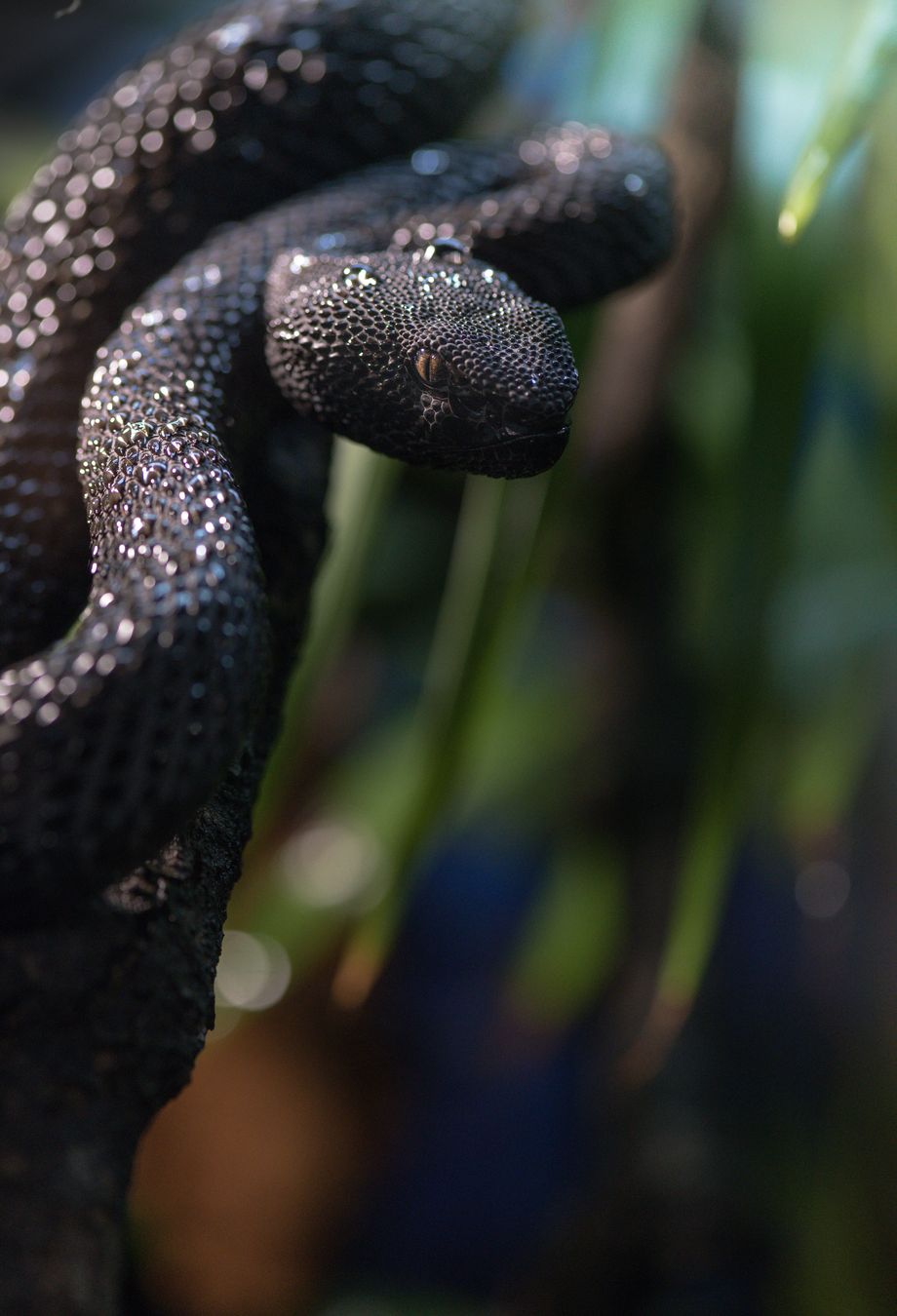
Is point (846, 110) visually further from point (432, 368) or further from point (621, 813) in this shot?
point (621, 813)

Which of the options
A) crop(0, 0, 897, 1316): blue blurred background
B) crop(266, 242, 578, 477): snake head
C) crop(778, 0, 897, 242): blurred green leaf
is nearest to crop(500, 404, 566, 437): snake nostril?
crop(266, 242, 578, 477): snake head

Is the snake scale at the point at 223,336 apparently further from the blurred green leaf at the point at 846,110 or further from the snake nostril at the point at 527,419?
the blurred green leaf at the point at 846,110

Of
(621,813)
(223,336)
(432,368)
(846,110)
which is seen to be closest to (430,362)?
(432,368)

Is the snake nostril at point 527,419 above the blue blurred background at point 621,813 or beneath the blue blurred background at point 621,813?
above

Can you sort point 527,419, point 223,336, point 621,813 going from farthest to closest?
point 621,813 < point 223,336 < point 527,419

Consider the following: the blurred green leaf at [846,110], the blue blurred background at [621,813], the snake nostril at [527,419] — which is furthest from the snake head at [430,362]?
the blue blurred background at [621,813]

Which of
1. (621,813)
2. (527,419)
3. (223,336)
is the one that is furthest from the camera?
(621,813)

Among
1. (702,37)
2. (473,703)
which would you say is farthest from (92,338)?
(702,37)

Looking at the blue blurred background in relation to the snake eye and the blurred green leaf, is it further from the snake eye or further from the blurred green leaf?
the snake eye
